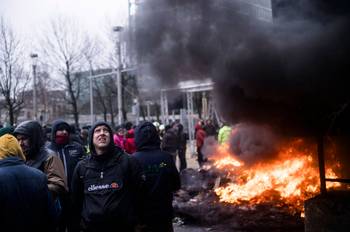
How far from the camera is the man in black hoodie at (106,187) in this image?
3.58 m

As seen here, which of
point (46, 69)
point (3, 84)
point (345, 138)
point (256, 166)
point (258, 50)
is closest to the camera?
point (345, 138)

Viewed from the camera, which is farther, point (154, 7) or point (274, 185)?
point (274, 185)

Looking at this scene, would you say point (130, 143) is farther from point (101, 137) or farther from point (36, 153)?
point (101, 137)

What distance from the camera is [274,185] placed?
848 centimetres

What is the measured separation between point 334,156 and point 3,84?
53.1ft

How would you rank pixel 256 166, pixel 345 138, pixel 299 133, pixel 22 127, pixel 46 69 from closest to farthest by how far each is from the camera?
pixel 22 127, pixel 345 138, pixel 299 133, pixel 256 166, pixel 46 69

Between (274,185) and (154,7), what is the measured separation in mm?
4080

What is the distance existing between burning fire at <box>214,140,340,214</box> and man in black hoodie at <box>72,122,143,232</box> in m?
4.65

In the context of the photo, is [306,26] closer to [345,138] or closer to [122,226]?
[345,138]

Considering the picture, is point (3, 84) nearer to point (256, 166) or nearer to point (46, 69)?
point (46, 69)

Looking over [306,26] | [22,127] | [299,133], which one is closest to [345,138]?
[299,133]

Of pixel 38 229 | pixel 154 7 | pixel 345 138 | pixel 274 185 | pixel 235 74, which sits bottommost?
pixel 274 185

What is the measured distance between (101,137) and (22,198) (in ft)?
3.10

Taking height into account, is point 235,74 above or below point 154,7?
below
